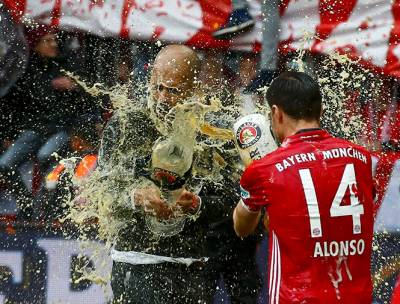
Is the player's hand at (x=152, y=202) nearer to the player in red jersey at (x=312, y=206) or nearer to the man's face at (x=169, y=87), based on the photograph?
the man's face at (x=169, y=87)

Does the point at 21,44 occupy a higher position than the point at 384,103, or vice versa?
the point at 21,44

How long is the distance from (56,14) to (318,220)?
11.2 ft

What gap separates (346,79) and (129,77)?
162 centimetres

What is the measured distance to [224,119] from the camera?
3982 mm

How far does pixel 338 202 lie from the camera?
111 inches

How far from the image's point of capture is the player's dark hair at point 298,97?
2.93 m

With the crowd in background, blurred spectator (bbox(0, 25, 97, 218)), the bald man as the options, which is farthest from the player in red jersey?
blurred spectator (bbox(0, 25, 97, 218))

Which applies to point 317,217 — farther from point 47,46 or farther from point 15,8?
point 15,8

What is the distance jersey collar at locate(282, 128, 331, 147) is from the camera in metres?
2.90

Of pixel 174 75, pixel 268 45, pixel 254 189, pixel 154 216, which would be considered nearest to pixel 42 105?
pixel 268 45

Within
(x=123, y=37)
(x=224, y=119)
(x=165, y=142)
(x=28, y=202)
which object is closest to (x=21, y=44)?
(x=123, y=37)

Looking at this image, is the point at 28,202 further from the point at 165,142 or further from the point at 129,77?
the point at 165,142

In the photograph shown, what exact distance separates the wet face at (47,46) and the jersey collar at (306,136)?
10.5 ft

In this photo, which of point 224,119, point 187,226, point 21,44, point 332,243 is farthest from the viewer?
point 21,44
